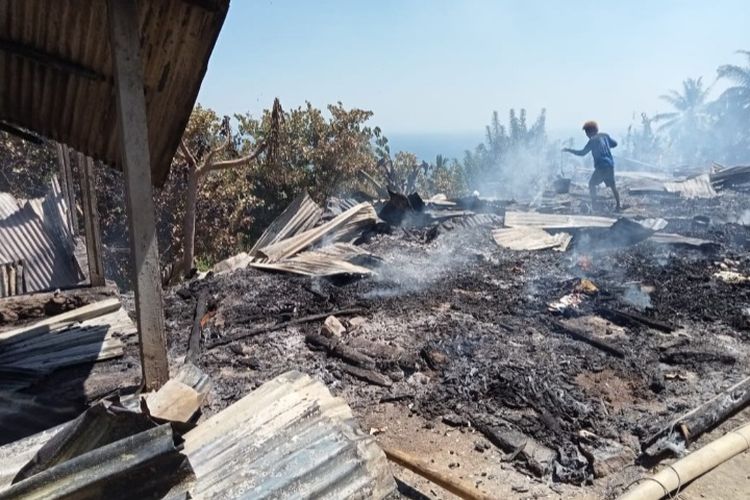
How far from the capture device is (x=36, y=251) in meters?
8.46

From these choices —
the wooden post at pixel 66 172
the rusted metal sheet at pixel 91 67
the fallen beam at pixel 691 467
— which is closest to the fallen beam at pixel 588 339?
the fallen beam at pixel 691 467

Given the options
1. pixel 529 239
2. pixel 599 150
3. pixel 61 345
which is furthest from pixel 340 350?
pixel 599 150

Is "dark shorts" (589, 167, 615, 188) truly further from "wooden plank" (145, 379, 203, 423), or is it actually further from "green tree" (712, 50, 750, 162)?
"green tree" (712, 50, 750, 162)

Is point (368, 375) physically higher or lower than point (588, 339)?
higher

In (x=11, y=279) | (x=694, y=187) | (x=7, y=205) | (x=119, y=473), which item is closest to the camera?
(x=119, y=473)

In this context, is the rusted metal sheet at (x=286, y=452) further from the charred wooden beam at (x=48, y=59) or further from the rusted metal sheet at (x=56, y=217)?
the rusted metal sheet at (x=56, y=217)

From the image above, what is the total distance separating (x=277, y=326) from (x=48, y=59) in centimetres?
356

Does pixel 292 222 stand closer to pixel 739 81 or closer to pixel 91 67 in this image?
pixel 91 67

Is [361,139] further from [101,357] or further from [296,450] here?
[296,450]

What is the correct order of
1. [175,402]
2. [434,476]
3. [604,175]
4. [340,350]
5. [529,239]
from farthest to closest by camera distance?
1. [604,175]
2. [529,239]
3. [340,350]
4. [434,476]
5. [175,402]

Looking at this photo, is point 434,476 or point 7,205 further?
point 7,205

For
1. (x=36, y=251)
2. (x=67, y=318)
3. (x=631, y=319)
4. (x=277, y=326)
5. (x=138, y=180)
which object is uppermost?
(x=138, y=180)

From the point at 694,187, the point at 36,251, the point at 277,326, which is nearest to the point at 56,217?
the point at 36,251

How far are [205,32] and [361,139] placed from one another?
12557mm
